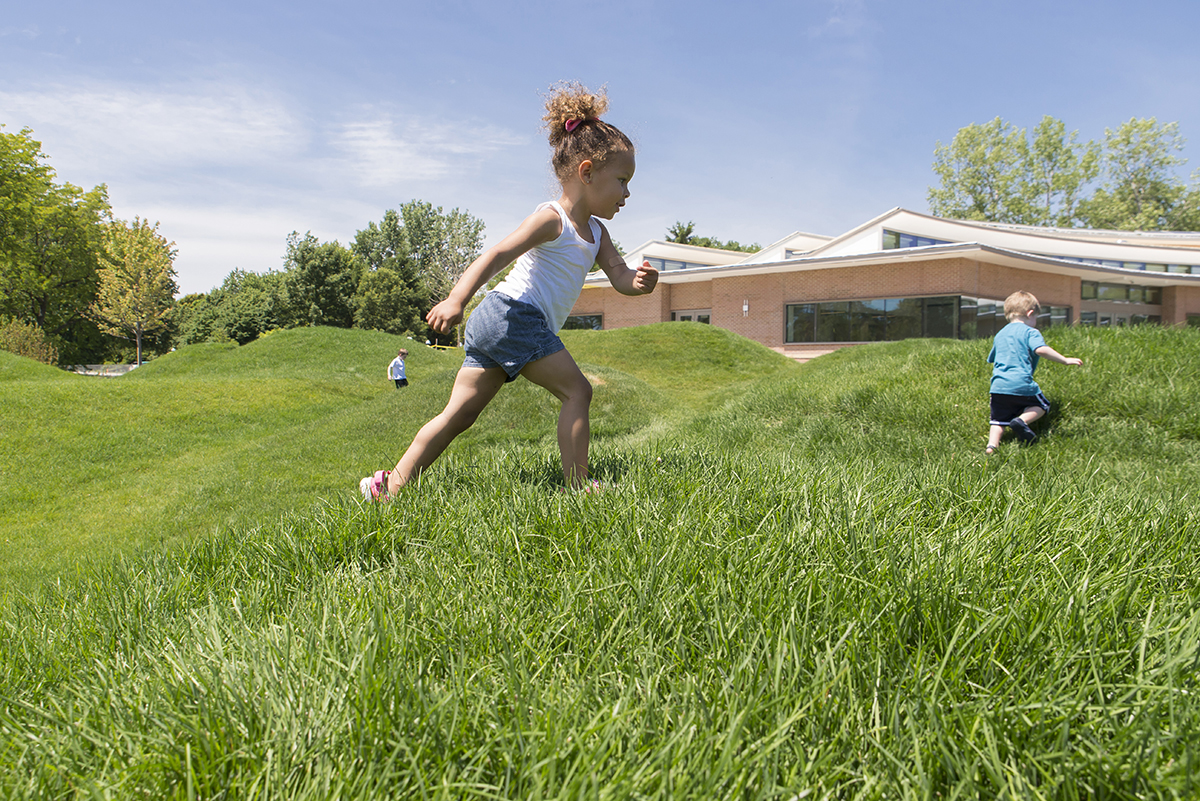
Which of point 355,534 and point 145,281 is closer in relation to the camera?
point 355,534

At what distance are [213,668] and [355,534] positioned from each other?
1.05 meters

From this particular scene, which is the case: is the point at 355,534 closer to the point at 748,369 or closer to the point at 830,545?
the point at 830,545

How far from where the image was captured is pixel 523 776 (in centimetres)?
102

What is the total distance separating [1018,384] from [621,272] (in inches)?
154

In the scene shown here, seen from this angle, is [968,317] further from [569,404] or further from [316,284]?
[316,284]

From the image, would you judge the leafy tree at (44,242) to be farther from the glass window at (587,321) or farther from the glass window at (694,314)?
the glass window at (694,314)

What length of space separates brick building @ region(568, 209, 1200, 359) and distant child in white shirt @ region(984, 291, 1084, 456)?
21.2 metres

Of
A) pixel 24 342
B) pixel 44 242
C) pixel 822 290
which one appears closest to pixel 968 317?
pixel 822 290

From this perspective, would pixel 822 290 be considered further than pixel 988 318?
Yes

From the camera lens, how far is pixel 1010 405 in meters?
5.61

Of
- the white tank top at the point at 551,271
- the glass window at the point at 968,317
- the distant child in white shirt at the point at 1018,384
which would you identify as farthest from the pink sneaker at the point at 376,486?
the glass window at the point at 968,317

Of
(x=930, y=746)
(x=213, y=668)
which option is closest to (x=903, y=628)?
(x=930, y=746)

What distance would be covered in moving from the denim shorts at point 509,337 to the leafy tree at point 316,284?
5185cm

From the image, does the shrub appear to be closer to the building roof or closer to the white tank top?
the building roof
